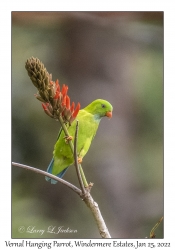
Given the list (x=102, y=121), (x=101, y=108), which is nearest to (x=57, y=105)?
(x=101, y=108)

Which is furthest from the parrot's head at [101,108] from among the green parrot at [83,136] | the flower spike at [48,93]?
the flower spike at [48,93]

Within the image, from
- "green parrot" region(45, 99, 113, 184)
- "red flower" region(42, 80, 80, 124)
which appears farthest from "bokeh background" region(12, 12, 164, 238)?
"red flower" region(42, 80, 80, 124)

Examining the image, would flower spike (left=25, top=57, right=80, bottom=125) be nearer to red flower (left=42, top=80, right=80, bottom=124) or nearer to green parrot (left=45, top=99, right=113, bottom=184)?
red flower (left=42, top=80, right=80, bottom=124)

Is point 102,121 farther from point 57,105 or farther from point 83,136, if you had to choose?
point 57,105

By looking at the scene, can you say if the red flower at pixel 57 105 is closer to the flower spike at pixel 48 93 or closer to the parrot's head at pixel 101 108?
the flower spike at pixel 48 93

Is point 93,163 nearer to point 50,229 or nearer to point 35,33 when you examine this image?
point 50,229

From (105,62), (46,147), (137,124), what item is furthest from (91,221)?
(105,62)
